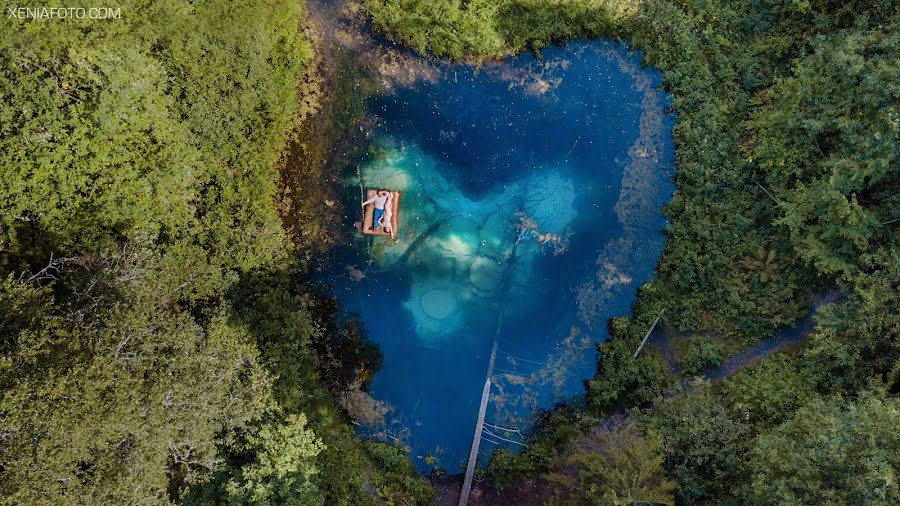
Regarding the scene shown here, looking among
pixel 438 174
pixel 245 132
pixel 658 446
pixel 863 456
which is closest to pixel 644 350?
pixel 658 446

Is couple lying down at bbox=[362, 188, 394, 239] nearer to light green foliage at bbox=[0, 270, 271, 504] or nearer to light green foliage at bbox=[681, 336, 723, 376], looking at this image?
light green foliage at bbox=[0, 270, 271, 504]

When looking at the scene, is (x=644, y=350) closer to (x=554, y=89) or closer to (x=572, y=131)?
(x=572, y=131)

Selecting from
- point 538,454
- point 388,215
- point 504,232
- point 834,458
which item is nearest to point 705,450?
point 834,458

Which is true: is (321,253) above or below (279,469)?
above

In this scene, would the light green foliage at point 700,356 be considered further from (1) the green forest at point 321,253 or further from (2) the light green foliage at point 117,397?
(2) the light green foliage at point 117,397

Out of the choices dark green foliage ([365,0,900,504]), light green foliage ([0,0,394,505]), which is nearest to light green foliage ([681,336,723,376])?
dark green foliage ([365,0,900,504])

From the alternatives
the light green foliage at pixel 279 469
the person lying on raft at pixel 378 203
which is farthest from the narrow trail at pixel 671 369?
the person lying on raft at pixel 378 203

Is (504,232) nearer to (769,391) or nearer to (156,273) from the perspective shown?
(769,391)
